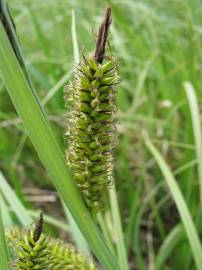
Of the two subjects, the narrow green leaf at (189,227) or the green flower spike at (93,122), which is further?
the narrow green leaf at (189,227)

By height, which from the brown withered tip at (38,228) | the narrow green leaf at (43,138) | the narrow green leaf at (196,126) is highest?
the narrow green leaf at (196,126)

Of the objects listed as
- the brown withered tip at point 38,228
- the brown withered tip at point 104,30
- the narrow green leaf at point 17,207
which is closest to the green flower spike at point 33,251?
the brown withered tip at point 38,228

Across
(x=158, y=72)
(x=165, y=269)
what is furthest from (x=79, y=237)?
(x=158, y=72)

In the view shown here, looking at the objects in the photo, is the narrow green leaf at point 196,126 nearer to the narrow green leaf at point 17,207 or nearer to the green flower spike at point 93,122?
the narrow green leaf at point 17,207

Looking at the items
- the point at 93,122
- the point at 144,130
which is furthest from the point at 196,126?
the point at 93,122

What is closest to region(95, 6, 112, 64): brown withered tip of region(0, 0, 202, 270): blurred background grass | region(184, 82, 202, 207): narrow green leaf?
region(184, 82, 202, 207): narrow green leaf

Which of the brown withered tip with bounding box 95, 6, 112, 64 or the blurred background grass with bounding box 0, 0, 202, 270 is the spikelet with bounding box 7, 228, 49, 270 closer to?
the brown withered tip with bounding box 95, 6, 112, 64

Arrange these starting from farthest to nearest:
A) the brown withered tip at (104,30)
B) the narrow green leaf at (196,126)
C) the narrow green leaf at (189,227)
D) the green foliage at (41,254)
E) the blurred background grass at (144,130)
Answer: the blurred background grass at (144,130) < the narrow green leaf at (196,126) < the narrow green leaf at (189,227) < the green foliage at (41,254) < the brown withered tip at (104,30)
